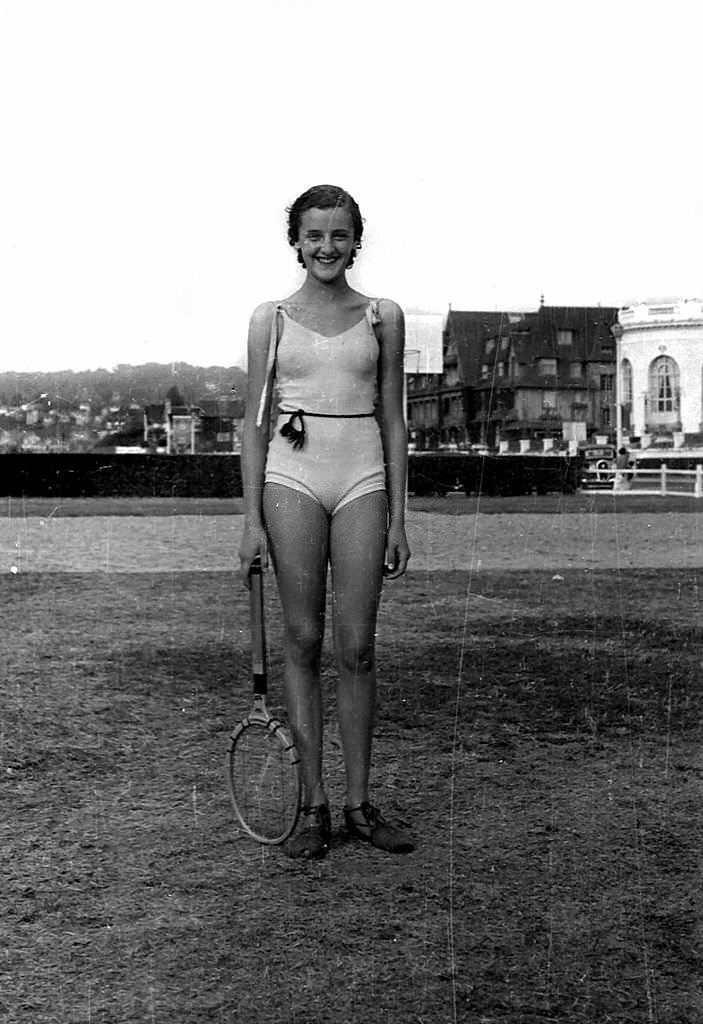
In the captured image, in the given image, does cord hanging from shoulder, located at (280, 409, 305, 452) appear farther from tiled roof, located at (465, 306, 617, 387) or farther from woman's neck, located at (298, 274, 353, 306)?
tiled roof, located at (465, 306, 617, 387)

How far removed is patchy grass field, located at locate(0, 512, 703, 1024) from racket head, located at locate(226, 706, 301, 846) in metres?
0.09

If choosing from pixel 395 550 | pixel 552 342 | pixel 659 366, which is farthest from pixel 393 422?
pixel 552 342

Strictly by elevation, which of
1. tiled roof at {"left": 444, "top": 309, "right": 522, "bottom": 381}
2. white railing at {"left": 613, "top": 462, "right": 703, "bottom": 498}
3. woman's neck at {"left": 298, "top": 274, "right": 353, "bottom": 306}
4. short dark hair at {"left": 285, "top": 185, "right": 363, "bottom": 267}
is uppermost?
tiled roof at {"left": 444, "top": 309, "right": 522, "bottom": 381}

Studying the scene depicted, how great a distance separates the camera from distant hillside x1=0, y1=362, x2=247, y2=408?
22.2 ft

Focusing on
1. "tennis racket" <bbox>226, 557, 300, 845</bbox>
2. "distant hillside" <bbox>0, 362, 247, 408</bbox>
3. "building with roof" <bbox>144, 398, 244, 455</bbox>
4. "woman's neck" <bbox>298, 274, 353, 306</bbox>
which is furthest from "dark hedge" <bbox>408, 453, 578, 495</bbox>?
"woman's neck" <bbox>298, 274, 353, 306</bbox>

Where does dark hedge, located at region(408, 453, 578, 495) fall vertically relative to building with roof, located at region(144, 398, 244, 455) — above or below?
below

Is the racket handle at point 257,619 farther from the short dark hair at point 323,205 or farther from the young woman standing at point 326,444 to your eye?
the short dark hair at point 323,205

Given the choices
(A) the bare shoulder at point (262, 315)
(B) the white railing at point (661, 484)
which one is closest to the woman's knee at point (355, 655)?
(A) the bare shoulder at point (262, 315)

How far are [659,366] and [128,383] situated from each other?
5143 centimetres

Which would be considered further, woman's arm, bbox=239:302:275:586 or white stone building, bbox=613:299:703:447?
white stone building, bbox=613:299:703:447

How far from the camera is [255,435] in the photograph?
408 cm

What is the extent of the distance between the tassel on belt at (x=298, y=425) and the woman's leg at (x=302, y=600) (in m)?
0.15

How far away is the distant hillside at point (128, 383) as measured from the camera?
6781 millimetres

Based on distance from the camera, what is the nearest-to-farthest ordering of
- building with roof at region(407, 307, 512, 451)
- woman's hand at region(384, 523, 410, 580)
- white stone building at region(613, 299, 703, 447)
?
woman's hand at region(384, 523, 410, 580)
building with roof at region(407, 307, 512, 451)
white stone building at region(613, 299, 703, 447)
